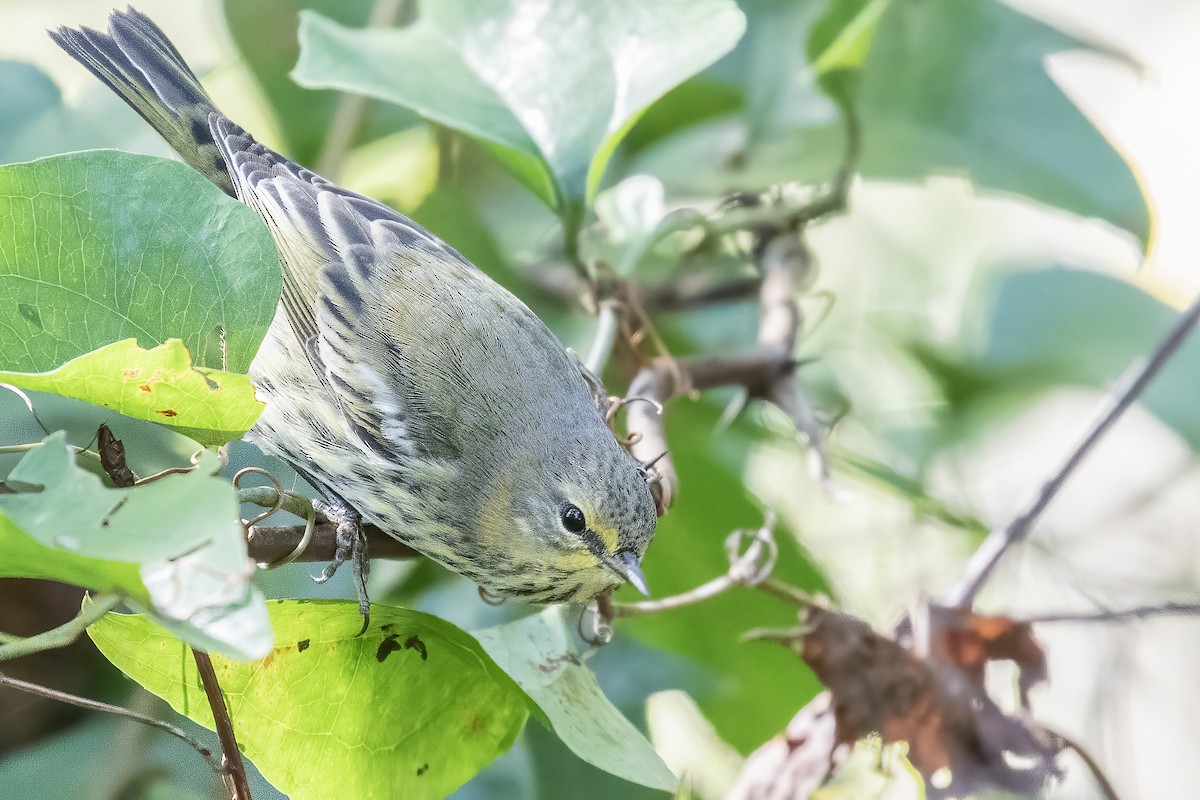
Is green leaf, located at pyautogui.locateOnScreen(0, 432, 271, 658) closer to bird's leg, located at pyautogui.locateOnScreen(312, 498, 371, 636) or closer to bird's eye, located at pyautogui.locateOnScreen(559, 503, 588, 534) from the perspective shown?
bird's leg, located at pyautogui.locateOnScreen(312, 498, 371, 636)

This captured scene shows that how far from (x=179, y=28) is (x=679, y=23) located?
4.83 ft

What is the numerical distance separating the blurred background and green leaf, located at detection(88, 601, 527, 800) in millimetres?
559

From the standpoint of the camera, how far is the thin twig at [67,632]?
94 centimetres

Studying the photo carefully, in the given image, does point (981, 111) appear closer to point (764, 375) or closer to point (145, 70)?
point (764, 375)

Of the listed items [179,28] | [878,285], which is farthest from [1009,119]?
[179,28]

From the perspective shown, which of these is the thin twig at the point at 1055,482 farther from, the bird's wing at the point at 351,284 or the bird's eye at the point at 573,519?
the bird's wing at the point at 351,284

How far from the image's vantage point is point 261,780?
1466 mm

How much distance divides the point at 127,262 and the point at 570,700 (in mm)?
707

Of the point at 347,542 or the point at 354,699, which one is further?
the point at 347,542

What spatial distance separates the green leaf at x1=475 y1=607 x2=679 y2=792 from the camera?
1.24 metres

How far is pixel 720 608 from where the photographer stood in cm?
199

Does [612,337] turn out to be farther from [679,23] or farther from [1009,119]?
[1009,119]

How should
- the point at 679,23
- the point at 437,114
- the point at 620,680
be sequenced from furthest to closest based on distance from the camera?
the point at 620,680 < the point at 679,23 < the point at 437,114

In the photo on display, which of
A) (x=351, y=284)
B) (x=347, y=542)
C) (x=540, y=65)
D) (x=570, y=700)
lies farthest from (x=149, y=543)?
(x=540, y=65)
